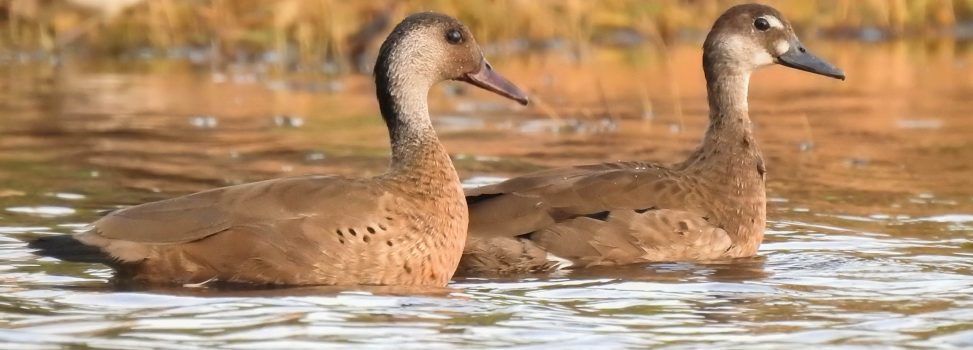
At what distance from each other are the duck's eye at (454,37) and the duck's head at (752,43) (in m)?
2.03

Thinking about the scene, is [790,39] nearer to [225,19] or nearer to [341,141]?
[341,141]

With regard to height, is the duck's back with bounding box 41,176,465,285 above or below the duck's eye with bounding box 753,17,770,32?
below

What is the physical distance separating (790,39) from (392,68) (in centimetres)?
284

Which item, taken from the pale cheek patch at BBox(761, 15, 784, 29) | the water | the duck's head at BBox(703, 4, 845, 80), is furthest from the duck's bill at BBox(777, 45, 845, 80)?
the water

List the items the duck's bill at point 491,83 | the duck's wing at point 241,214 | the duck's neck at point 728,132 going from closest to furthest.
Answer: the duck's wing at point 241,214, the duck's bill at point 491,83, the duck's neck at point 728,132

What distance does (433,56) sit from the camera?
28.7ft

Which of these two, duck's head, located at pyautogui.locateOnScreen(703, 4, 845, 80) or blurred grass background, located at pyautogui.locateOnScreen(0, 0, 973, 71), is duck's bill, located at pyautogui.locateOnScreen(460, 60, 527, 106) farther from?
blurred grass background, located at pyautogui.locateOnScreen(0, 0, 973, 71)

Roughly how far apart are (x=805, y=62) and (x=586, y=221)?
2.20m

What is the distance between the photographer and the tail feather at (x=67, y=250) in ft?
24.9

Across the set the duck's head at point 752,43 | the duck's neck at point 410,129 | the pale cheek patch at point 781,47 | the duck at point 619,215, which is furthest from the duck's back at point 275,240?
the pale cheek patch at point 781,47

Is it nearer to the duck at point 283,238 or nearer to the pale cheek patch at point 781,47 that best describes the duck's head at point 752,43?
the pale cheek patch at point 781,47

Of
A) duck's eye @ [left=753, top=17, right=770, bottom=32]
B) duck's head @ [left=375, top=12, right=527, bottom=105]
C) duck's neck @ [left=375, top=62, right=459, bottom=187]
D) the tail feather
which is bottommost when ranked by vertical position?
the tail feather

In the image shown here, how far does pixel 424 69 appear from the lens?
343 inches

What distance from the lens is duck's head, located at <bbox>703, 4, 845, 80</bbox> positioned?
10.3 meters
